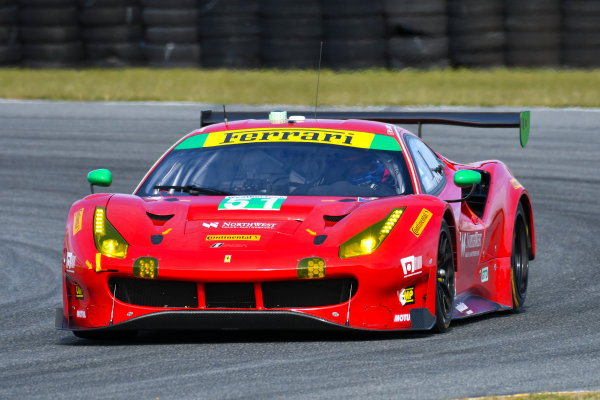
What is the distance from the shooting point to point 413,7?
18719mm

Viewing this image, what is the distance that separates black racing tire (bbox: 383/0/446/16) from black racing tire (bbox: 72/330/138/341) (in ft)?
44.2

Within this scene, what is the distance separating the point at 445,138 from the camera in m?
14.7

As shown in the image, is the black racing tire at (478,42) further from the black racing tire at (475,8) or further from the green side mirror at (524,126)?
the green side mirror at (524,126)

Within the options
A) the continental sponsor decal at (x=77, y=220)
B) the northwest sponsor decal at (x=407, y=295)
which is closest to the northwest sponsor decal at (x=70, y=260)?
the continental sponsor decal at (x=77, y=220)

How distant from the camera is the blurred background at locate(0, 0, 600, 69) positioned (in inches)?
738

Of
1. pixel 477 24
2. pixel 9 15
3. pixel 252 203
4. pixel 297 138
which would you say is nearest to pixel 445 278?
pixel 252 203

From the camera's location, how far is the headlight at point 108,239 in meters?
5.55

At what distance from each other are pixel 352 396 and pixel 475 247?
244 centimetres

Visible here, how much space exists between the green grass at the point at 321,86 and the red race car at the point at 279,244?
1023 centimetres

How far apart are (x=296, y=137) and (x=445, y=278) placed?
4.19 ft

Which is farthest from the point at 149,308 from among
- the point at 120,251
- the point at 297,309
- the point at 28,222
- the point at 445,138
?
the point at 445,138

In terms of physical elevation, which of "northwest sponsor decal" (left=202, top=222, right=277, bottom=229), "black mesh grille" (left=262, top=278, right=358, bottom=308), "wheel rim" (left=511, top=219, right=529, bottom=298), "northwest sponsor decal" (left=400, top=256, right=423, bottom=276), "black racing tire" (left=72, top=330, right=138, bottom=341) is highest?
"northwest sponsor decal" (left=202, top=222, right=277, bottom=229)

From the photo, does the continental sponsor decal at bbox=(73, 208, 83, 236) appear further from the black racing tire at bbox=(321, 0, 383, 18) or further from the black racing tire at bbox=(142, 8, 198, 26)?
the black racing tire at bbox=(142, 8, 198, 26)

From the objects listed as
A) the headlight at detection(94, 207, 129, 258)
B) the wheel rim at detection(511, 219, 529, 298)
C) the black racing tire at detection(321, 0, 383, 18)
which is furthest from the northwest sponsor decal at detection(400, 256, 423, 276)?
the black racing tire at detection(321, 0, 383, 18)
